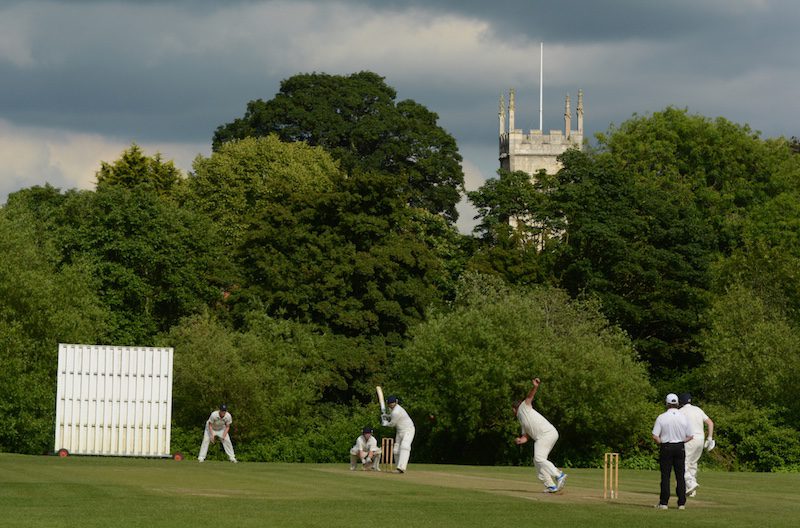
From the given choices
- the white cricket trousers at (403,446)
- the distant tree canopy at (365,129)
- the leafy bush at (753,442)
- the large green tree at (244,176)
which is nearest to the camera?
the white cricket trousers at (403,446)

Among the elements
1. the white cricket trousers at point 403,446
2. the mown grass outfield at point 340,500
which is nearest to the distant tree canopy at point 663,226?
the white cricket trousers at point 403,446

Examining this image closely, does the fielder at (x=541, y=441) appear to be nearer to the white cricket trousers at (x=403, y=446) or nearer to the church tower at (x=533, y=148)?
the white cricket trousers at (x=403, y=446)

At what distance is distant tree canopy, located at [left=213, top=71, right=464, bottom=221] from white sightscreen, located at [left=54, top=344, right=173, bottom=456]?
49.4m

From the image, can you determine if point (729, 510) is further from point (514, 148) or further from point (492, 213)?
point (514, 148)

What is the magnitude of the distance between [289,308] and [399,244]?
607 centimetres

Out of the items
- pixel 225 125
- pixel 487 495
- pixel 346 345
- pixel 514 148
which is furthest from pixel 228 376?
pixel 514 148

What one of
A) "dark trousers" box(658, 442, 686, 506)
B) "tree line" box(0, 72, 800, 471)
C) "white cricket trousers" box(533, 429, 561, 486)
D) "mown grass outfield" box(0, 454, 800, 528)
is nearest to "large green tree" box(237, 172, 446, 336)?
"tree line" box(0, 72, 800, 471)

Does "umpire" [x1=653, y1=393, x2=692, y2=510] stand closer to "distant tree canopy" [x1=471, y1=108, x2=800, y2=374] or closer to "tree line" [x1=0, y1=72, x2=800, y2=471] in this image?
"tree line" [x1=0, y1=72, x2=800, y2=471]

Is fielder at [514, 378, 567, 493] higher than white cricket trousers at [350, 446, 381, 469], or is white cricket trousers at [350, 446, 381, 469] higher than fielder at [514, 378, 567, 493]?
fielder at [514, 378, 567, 493]

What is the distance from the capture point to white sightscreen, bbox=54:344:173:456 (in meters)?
48.5

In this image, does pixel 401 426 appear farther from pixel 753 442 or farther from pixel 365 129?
pixel 365 129

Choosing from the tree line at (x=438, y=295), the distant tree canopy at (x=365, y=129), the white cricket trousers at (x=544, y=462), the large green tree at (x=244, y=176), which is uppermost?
the distant tree canopy at (x=365, y=129)

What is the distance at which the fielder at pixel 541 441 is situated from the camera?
2808cm

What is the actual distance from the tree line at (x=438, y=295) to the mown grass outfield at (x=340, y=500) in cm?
2385
